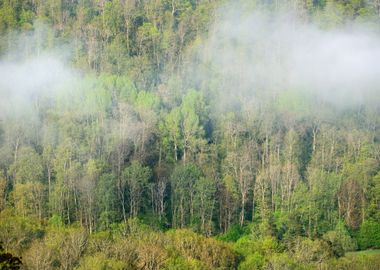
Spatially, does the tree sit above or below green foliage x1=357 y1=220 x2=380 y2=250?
above

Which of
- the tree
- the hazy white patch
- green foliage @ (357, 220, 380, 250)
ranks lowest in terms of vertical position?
green foliage @ (357, 220, 380, 250)

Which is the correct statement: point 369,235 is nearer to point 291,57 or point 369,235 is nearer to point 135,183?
point 135,183

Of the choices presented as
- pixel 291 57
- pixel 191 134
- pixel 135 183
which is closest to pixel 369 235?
pixel 191 134

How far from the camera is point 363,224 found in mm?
90562

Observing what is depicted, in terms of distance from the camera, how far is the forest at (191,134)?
7531cm

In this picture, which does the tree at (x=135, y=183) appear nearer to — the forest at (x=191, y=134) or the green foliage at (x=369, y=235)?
the forest at (x=191, y=134)

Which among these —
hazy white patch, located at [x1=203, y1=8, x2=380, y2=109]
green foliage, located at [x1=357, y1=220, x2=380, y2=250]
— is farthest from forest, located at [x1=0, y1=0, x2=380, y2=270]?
hazy white patch, located at [x1=203, y1=8, x2=380, y2=109]

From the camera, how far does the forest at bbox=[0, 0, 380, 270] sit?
247 ft

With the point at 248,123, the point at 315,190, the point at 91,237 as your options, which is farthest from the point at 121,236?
the point at 248,123

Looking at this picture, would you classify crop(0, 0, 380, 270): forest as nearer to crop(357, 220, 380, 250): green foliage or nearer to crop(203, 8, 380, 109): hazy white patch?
crop(357, 220, 380, 250): green foliage

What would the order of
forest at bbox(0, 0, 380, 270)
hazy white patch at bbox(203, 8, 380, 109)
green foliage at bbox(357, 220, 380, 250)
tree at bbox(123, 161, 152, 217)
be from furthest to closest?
1. hazy white patch at bbox(203, 8, 380, 109)
2. tree at bbox(123, 161, 152, 217)
3. green foliage at bbox(357, 220, 380, 250)
4. forest at bbox(0, 0, 380, 270)

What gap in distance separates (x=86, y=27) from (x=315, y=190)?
5492cm

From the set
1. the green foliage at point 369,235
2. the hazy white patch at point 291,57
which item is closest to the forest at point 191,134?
the green foliage at point 369,235

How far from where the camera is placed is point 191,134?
341 feet
